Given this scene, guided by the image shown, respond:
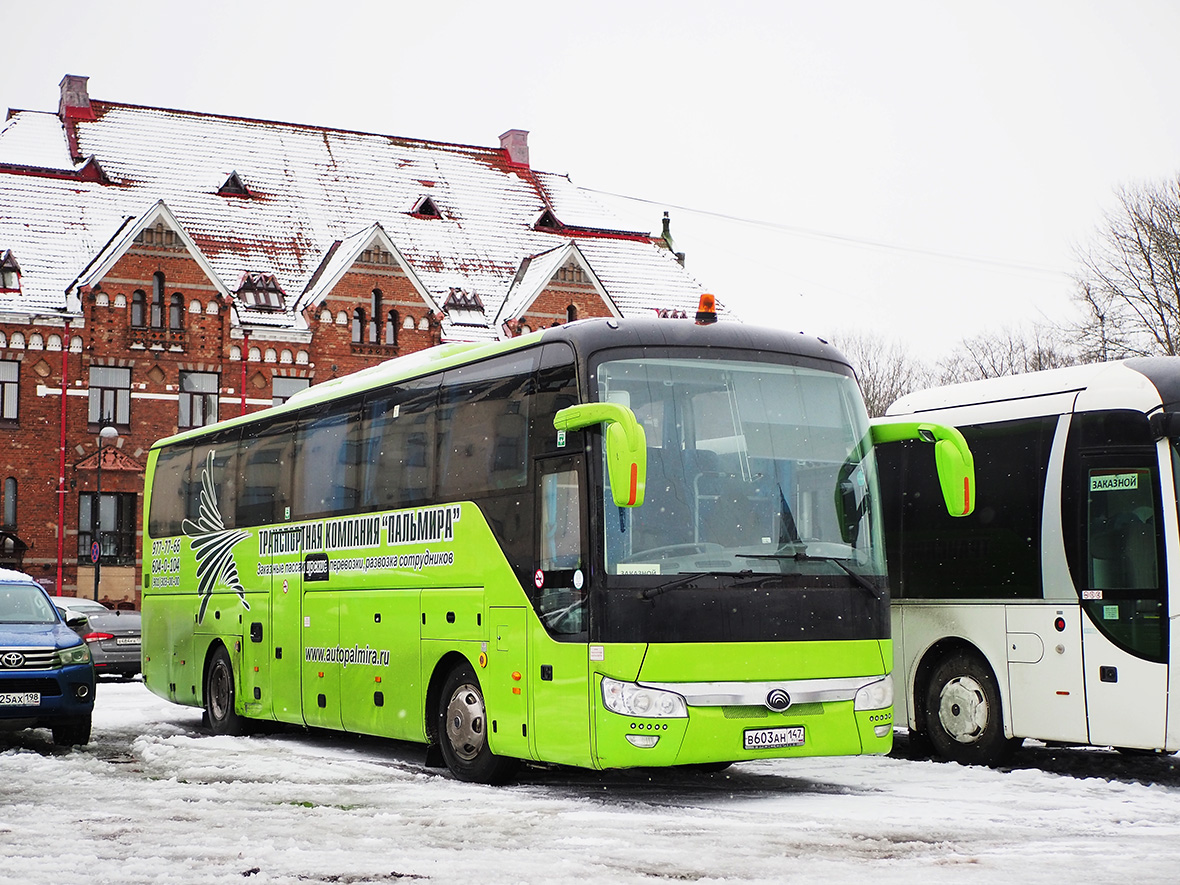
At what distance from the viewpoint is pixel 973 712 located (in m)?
14.0

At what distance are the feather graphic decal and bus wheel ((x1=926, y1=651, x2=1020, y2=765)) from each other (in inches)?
312

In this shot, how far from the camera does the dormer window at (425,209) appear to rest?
58250 millimetres

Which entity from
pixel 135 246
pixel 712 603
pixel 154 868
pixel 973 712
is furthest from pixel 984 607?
pixel 135 246

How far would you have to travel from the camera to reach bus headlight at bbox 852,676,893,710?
11625mm

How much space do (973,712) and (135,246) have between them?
132 ft

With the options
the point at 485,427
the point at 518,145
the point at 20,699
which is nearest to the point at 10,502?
the point at 518,145

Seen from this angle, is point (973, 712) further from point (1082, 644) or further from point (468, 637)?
point (468, 637)

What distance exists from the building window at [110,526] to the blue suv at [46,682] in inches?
1293

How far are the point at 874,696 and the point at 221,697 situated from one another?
911 cm

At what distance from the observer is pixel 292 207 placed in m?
55.8

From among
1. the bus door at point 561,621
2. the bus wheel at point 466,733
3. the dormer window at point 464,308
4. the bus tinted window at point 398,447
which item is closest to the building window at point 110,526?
the dormer window at point 464,308

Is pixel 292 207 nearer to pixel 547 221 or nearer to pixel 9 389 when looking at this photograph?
pixel 547 221

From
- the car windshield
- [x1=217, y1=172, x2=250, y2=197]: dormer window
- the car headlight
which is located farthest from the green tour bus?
[x1=217, y1=172, x2=250, y2=197]: dormer window

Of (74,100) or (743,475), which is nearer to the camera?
(743,475)
